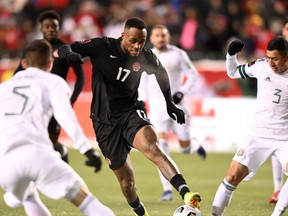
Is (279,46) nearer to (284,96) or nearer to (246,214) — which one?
(284,96)

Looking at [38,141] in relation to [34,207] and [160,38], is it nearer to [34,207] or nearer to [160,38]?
[34,207]

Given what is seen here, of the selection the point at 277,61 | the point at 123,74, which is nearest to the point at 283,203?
the point at 277,61

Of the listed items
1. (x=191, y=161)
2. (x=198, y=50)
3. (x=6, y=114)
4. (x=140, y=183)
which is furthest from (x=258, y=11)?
(x=6, y=114)

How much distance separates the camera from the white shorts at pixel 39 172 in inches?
281

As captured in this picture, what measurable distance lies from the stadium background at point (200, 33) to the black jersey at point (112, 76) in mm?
9166

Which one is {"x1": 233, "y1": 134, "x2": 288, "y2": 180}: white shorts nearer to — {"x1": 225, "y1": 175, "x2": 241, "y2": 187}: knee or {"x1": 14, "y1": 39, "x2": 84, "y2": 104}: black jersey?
{"x1": 225, "y1": 175, "x2": 241, "y2": 187}: knee

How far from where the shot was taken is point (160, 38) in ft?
42.1

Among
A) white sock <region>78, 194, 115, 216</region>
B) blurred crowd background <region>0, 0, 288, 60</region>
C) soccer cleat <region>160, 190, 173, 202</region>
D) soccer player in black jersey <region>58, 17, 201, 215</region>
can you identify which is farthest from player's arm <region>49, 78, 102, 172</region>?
blurred crowd background <region>0, 0, 288, 60</region>

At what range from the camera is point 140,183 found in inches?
550

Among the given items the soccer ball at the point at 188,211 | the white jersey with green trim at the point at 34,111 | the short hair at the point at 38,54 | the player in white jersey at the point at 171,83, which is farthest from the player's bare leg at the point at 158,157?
the player in white jersey at the point at 171,83

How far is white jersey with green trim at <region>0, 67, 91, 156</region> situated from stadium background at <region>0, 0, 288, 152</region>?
11.5m

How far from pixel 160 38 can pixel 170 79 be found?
2.64 feet

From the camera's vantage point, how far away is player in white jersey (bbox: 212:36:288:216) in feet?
29.3

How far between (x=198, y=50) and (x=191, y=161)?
15.8 feet
